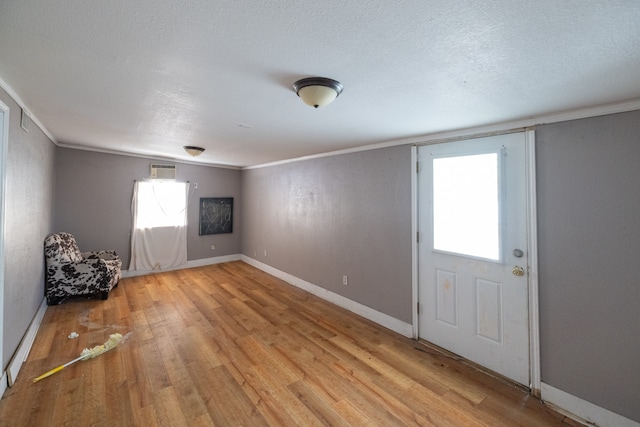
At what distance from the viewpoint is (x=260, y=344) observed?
274 centimetres

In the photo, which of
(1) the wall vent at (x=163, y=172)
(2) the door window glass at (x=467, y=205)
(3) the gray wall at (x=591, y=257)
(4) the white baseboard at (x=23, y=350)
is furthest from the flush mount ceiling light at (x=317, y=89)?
(1) the wall vent at (x=163, y=172)

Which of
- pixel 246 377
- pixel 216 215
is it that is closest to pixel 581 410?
pixel 246 377

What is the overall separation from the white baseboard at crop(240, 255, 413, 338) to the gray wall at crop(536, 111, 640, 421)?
1.30 metres

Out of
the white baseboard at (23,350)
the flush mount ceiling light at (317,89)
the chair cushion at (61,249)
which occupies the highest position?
the flush mount ceiling light at (317,89)

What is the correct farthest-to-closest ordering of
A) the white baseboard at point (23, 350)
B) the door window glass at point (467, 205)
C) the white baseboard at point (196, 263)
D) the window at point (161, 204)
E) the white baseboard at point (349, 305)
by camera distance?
the window at point (161, 204)
the white baseboard at point (196, 263)
the white baseboard at point (349, 305)
the door window glass at point (467, 205)
the white baseboard at point (23, 350)

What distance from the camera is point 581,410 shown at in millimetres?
1877

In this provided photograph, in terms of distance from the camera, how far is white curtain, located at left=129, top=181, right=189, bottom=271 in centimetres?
499

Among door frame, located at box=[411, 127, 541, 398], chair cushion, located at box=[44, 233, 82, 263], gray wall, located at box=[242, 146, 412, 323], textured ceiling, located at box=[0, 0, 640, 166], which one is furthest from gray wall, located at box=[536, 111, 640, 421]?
chair cushion, located at box=[44, 233, 82, 263]

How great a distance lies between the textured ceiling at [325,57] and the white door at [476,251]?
0.45 m

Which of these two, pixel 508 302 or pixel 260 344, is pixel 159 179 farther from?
pixel 508 302

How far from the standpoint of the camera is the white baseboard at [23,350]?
2055mm

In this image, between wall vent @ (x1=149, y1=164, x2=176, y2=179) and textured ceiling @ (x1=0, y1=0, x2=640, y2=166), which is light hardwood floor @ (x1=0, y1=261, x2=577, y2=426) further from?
Answer: wall vent @ (x1=149, y1=164, x2=176, y2=179)

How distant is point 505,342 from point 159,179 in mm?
6002

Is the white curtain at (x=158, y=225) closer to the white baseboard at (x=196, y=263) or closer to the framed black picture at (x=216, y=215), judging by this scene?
the white baseboard at (x=196, y=263)
